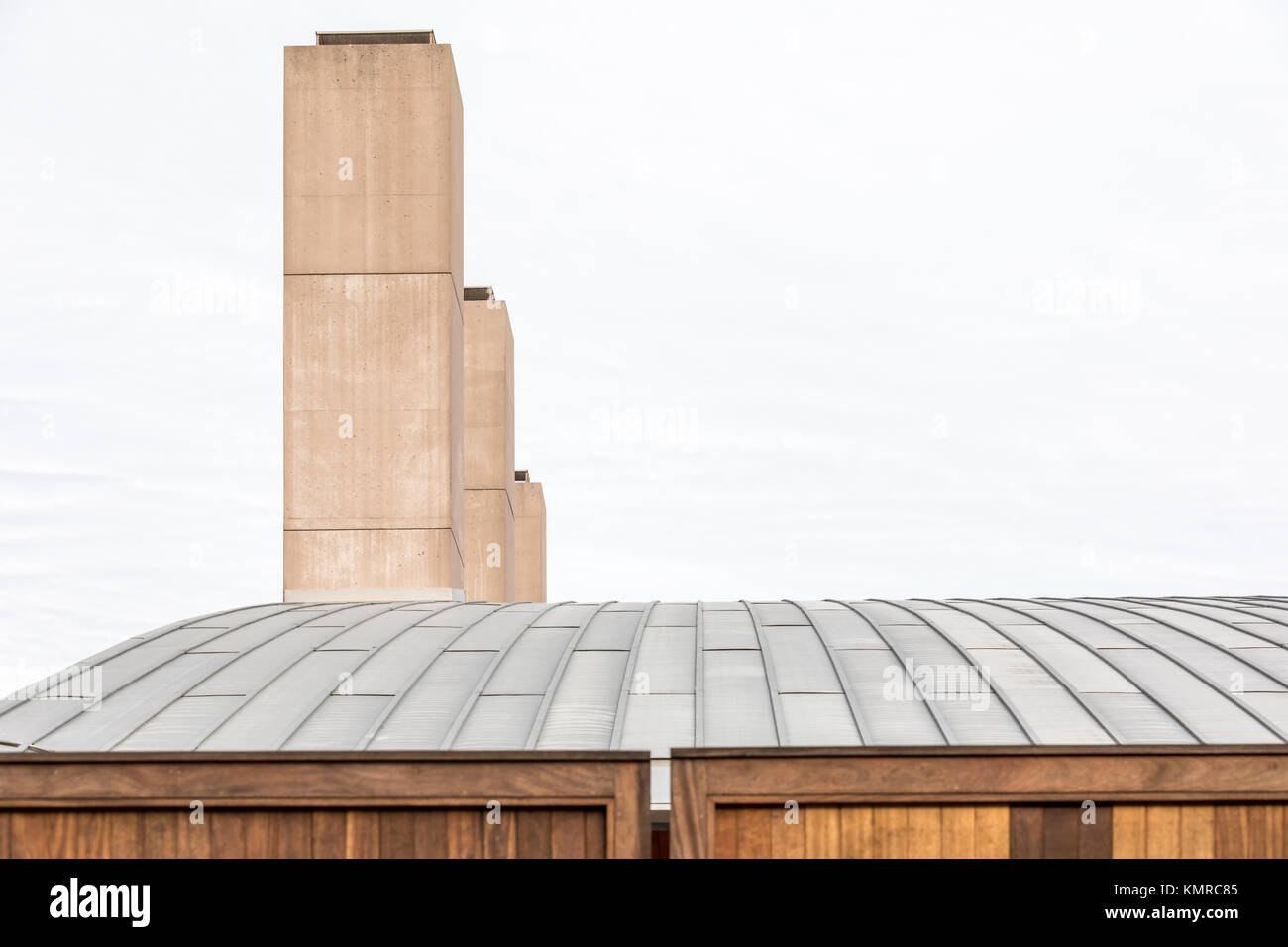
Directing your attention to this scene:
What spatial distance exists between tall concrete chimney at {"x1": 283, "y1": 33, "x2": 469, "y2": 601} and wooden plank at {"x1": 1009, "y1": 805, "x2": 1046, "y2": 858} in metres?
19.6

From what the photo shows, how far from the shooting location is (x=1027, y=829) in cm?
1336

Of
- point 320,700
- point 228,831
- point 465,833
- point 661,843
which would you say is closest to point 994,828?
point 661,843

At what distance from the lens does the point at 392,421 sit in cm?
3206

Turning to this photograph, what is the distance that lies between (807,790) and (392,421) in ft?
67.6

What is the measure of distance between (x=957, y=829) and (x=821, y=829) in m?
1.31

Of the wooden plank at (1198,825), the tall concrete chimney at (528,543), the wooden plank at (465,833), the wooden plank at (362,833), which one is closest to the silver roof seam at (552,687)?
the wooden plank at (465,833)

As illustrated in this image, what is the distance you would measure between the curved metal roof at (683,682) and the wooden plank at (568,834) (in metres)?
3.53

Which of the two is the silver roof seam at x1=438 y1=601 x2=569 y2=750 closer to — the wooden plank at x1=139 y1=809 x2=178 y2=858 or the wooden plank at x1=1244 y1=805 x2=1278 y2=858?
the wooden plank at x1=139 y1=809 x2=178 y2=858

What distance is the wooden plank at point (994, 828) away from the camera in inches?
526

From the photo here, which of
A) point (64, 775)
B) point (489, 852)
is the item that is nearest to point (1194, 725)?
point (489, 852)

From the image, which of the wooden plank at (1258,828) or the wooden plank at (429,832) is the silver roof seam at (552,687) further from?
the wooden plank at (1258,828)

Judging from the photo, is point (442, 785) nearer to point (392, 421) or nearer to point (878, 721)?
point (878, 721)

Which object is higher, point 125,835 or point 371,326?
point 371,326

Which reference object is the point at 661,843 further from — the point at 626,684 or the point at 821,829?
the point at 626,684
